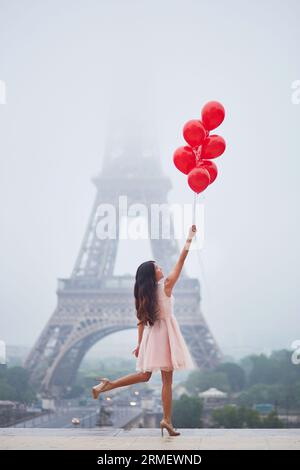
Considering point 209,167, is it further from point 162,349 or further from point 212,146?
point 162,349

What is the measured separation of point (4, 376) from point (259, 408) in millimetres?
7919

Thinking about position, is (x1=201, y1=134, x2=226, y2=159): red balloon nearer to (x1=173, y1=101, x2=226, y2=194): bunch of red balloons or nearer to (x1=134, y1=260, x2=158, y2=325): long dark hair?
(x1=173, y1=101, x2=226, y2=194): bunch of red balloons

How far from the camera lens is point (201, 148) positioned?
466 cm

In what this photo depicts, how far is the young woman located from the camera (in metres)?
3.91

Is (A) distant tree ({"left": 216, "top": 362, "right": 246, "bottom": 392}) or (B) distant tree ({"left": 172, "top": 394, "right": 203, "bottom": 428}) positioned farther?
(A) distant tree ({"left": 216, "top": 362, "right": 246, "bottom": 392})

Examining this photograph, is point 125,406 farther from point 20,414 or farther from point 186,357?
point 186,357

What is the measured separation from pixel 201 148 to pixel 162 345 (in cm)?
145

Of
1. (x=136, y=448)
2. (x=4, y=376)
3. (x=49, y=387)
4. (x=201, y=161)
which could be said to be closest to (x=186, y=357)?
(x=136, y=448)

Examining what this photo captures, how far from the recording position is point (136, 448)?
3328 mm

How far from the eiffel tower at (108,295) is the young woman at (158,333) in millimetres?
17458

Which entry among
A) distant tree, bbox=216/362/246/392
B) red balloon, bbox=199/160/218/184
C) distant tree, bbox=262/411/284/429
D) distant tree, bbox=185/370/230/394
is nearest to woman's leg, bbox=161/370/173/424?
red balloon, bbox=199/160/218/184

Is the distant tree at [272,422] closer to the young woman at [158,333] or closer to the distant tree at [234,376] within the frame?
the distant tree at [234,376]
